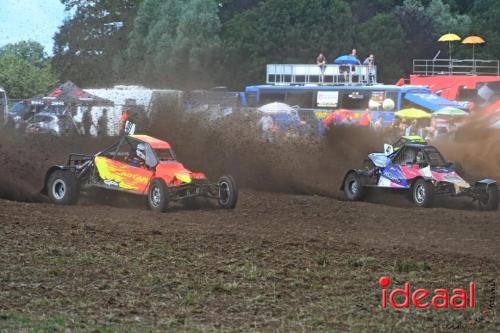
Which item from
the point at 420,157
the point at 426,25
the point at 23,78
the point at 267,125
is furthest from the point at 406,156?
the point at 426,25

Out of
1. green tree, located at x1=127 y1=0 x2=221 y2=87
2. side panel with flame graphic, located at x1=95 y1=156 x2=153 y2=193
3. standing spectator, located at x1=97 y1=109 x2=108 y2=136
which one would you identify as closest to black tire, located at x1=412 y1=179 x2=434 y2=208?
side panel with flame graphic, located at x1=95 y1=156 x2=153 y2=193

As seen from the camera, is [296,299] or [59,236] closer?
[296,299]

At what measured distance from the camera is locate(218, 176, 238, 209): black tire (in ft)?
47.8

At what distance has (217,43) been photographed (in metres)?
43.7

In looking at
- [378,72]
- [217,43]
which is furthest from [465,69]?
[217,43]

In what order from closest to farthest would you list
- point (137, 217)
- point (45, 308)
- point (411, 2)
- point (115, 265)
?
point (45, 308)
point (115, 265)
point (137, 217)
point (411, 2)

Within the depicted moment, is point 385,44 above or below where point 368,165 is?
above

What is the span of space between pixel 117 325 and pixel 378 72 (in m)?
39.0

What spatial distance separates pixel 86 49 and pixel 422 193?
25117mm

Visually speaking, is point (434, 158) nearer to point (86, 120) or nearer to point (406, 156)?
point (406, 156)

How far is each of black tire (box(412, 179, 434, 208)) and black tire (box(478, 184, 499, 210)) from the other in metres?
1.00

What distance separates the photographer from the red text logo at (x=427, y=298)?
7855mm

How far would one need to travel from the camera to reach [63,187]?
1476 centimetres

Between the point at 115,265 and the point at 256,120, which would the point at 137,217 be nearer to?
the point at 115,265
